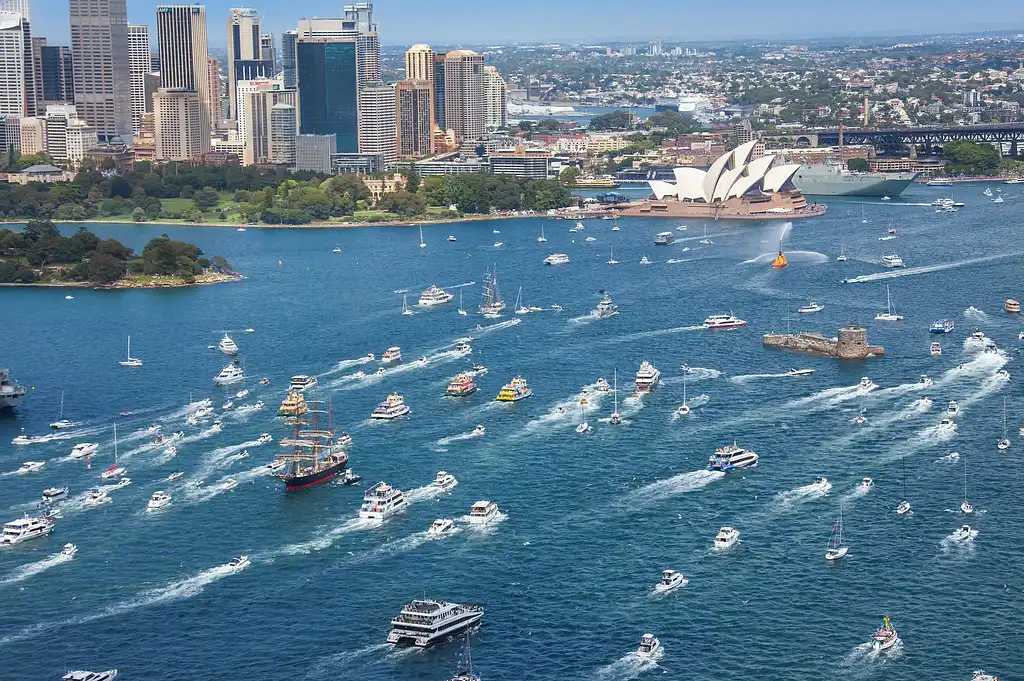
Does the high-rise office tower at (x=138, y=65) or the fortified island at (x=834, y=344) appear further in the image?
the high-rise office tower at (x=138, y=65)

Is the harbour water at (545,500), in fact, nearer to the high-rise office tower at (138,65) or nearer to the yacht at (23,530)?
the yacht at (23,530)

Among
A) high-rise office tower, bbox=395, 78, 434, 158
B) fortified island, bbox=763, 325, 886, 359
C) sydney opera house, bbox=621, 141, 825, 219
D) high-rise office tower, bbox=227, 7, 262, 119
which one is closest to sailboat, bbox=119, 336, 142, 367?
fortified island, bbox=763, 325, 886, 359

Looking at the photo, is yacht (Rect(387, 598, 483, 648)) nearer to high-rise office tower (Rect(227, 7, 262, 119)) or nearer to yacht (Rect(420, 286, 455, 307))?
yacht (Rect(420, 286, 455, 307))

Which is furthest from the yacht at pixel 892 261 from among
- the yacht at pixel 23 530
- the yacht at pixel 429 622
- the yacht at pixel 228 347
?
the yacht at pixel 429 622

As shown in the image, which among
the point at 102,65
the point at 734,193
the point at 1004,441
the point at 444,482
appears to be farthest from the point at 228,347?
the point at 102,65

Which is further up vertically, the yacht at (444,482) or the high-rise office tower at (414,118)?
the high-rise office tower at (414,118)

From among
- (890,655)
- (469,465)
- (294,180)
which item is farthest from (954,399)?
(294,180)

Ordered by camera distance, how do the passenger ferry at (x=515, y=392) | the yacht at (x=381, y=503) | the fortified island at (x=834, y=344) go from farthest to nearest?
the fortified island at (x=834, y=344), the passenger ferry at (x=515, y=392), the yacht at (x=381, y=503)
